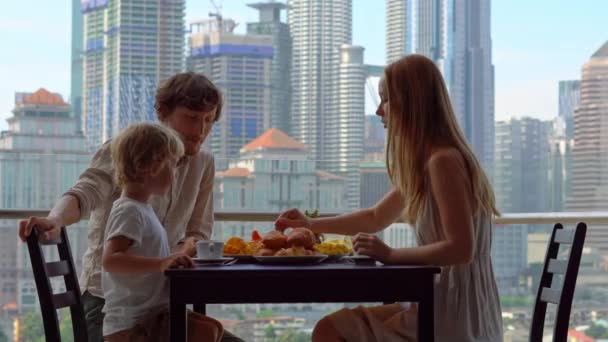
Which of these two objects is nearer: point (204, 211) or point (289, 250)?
point (289, 250)

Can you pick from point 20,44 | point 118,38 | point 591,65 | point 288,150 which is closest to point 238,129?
point 288,150

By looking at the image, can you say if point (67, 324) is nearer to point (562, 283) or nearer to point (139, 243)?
point (139, 243)

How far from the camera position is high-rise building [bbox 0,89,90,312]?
81.1 feet

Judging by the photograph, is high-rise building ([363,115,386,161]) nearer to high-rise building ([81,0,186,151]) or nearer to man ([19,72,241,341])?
high-rise building ([81,0,186,151])

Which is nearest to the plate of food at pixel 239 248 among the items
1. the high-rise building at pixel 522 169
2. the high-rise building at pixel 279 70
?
the high-rise building at pixel 522 169

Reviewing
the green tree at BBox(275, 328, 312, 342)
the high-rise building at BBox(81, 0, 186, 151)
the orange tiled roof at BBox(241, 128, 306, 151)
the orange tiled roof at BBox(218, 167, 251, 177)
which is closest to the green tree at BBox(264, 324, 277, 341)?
the green tree at BBox(275, 328, 312, 342)

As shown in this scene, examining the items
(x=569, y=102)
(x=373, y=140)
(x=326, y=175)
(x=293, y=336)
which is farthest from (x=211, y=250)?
(x=569, y=102)

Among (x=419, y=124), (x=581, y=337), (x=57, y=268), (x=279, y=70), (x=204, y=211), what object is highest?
(x=279, y=70)

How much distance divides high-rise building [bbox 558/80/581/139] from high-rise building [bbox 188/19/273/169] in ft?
31.3

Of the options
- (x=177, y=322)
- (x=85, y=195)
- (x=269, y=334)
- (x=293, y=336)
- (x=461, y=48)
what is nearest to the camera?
(x=177, y=322)

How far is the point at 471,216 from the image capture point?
6.73 feet

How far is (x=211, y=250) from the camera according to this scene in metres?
1.97

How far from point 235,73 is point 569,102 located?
10867 mm

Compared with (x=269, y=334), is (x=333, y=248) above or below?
above
